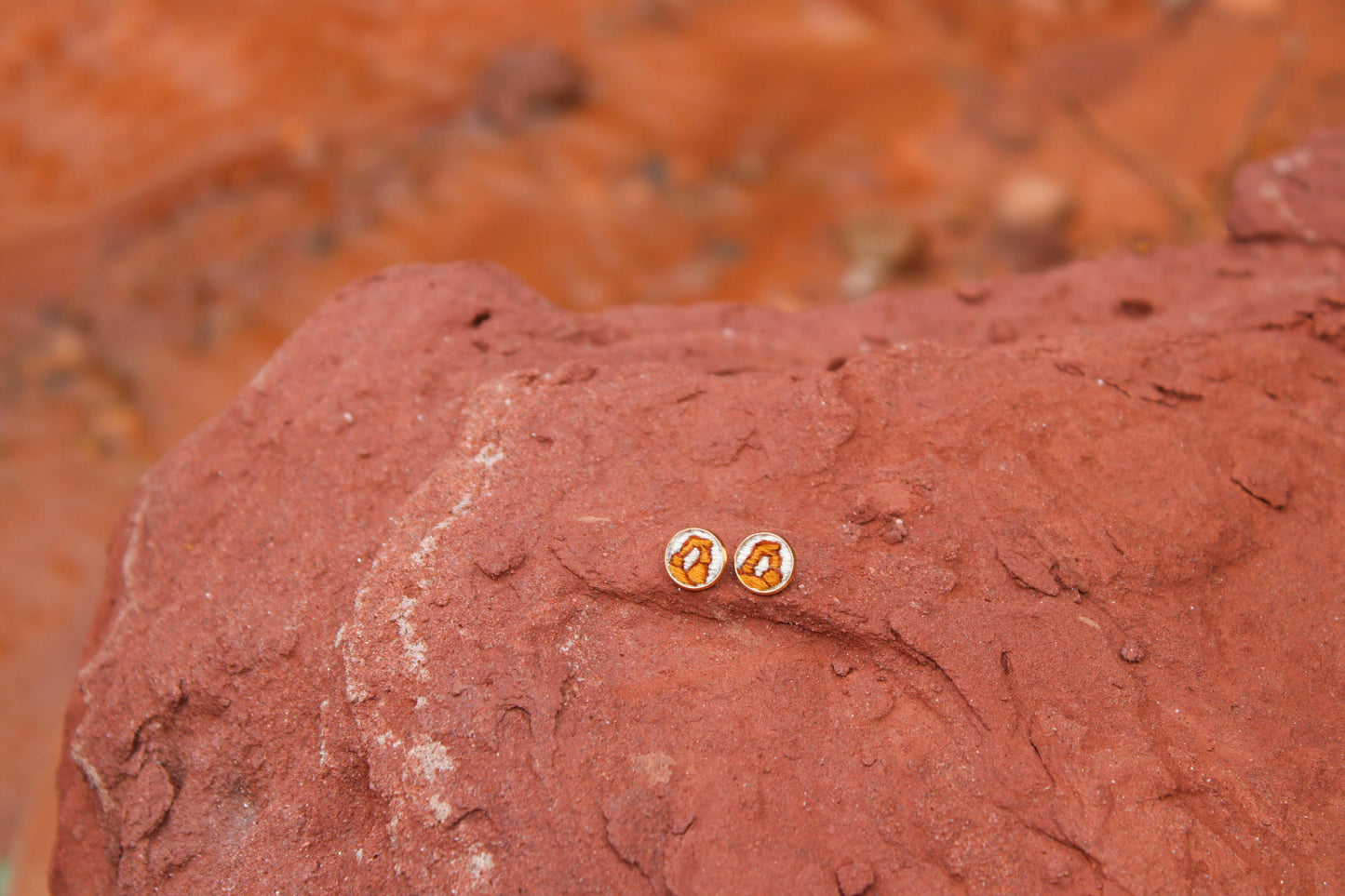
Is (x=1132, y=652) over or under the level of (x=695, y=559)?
under

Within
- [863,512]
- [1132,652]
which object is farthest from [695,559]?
[1132,652]

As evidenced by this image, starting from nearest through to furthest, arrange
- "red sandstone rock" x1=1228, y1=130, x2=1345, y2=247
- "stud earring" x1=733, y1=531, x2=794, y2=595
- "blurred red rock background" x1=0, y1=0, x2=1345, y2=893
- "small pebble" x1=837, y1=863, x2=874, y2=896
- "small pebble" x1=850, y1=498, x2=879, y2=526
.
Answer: "small pebble" x1=837, y1=863, x2=874, y2=896 → "stud earring" x1=733, y1=531, x2=794, y2=595 → "small pebble" x1=850, y1=498, x2=879, y2=526 → "red sandstone rock" x1=1228, y1=130, x2=1345, y2=247 → "blurred red rock background" x1=0, y1=0, x2=1345, y2=893

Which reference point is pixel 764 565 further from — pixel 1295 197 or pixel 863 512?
pixel 1295 197

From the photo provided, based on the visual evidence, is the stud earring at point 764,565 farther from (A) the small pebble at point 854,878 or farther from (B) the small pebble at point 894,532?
(A) the small pebble at point 854,878

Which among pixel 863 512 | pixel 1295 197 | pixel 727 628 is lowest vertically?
pixel 727 628

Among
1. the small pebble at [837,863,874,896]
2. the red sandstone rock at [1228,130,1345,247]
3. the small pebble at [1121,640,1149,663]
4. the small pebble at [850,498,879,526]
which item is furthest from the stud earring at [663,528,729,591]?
the red sandstone rock at [1228,130,1345,247]

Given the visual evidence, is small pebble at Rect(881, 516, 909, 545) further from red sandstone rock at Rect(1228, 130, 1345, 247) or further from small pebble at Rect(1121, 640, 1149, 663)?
red sandstone rock at Rect(1228, 130, 1345, 247)

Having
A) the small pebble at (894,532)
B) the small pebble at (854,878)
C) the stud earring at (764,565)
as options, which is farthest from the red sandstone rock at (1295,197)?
the small pebble at (854,878)
